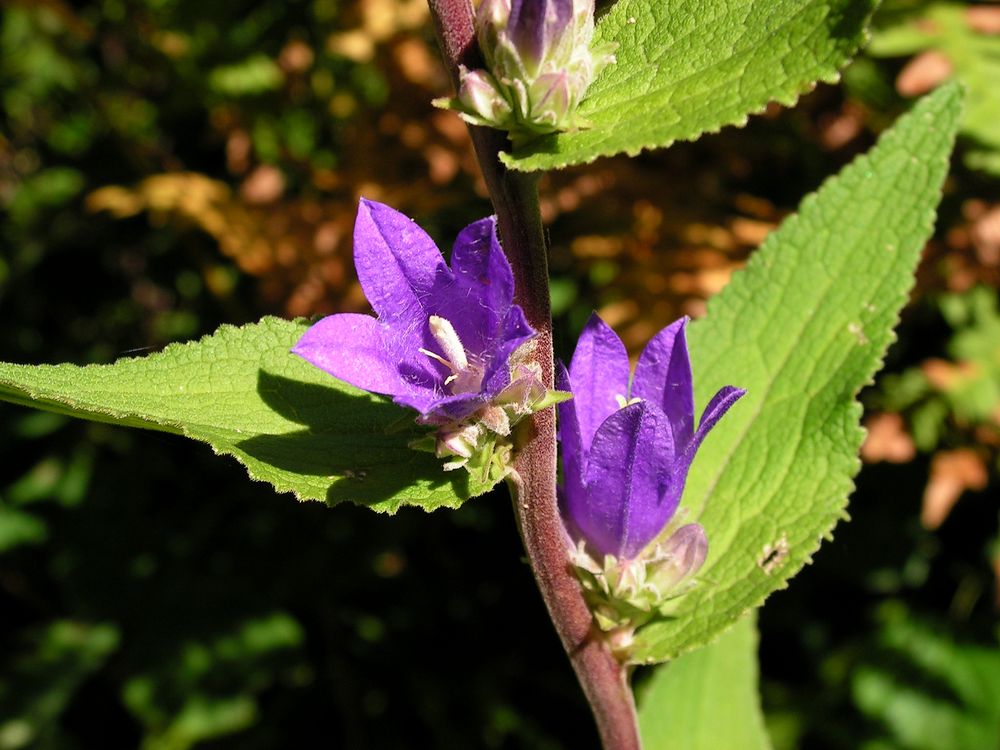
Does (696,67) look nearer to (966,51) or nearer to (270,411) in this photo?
(270,411)

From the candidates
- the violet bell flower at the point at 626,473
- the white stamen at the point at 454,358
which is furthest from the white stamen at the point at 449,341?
the violet bell flower at the point at 626,473

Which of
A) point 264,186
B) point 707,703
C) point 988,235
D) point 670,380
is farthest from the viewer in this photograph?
point 264,186

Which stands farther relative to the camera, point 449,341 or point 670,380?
point 670,380

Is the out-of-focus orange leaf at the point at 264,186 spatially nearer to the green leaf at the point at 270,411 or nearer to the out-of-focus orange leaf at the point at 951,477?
the green leaf at the point at 270,411

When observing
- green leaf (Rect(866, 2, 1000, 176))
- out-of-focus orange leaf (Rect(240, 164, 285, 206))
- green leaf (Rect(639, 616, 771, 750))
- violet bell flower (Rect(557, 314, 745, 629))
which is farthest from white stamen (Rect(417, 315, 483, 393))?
out-of-focus orange leaf (Rect(240, 164, 285, 206))

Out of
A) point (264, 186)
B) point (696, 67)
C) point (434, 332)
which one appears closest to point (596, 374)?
point (434, 332)

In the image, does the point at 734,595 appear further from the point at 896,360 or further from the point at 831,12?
the point at 896,360

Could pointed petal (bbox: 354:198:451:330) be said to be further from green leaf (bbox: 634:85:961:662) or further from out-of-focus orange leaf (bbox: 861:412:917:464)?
out-of-focus orange leaf (bbox: 861:412:917:464)
